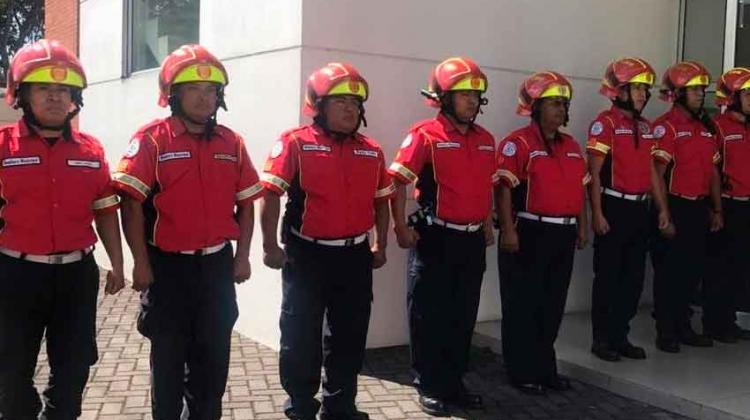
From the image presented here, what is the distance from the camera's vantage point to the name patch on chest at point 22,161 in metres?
3.49

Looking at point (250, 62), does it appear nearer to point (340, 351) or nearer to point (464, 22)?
point (464, 22)

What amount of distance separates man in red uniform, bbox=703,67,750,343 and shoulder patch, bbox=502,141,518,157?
207 cm

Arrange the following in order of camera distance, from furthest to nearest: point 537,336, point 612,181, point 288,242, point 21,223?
point 612,181, point 537,336, point 288,242, point 21,223

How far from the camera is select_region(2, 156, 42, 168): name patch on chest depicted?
11.5ft

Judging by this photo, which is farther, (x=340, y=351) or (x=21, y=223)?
(x=340, y=351)

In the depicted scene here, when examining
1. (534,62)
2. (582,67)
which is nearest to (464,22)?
(534,62)

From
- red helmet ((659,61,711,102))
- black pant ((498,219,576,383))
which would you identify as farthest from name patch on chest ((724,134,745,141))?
black pant ((498,219,576,383))

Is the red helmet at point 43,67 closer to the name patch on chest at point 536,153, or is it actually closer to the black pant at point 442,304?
the black pant at point 442,304

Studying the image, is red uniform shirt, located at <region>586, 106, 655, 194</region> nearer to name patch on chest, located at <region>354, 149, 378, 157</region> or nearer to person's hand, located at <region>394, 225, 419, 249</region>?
person's hand, located at <region>394, 225, 419, 249</region>

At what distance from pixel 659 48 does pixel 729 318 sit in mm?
2669

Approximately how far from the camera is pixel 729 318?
641cm

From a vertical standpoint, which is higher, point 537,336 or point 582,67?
point 582,67

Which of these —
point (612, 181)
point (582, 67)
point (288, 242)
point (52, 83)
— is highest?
point (582, 67)

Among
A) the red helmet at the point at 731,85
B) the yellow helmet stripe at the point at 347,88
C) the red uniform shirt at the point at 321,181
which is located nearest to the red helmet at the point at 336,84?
the yellow helmet stripe at the point at 347,88
